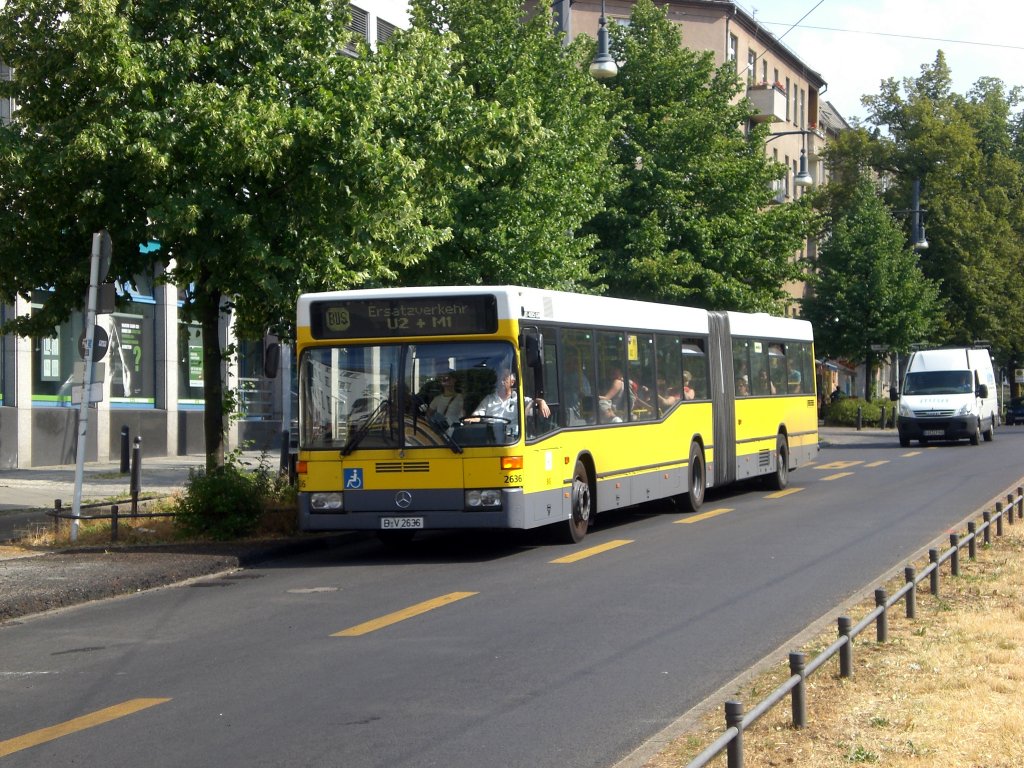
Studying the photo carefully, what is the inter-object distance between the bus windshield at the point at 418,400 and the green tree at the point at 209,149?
2013 millimetres

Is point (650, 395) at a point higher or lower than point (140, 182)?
lower

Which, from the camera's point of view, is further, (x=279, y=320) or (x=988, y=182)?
(x=988, y=182)

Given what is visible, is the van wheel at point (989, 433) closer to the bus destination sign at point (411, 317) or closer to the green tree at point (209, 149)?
the green tree at point (209, 149)

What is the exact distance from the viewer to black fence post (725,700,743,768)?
5438mm

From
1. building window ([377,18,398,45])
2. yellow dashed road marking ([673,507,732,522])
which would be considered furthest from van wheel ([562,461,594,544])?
building window ([377,18,398,45])

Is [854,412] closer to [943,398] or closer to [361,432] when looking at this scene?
[943,398]

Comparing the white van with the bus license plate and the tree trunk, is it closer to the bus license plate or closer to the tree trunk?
the tree trunk

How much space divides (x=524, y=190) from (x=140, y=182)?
9.77 meters

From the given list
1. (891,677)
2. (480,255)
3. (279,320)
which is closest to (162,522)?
(279,320)

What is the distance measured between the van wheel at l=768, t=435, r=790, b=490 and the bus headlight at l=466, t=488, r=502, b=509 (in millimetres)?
11174

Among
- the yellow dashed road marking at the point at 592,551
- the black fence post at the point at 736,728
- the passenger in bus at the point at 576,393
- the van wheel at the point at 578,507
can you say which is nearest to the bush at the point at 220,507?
the van wheel at the point at 578,507

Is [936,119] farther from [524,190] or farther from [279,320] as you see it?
[279,320]

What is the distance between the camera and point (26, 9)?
1697 centimetres

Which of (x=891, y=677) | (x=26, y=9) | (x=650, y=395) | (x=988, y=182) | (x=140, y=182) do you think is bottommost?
(x=891, y=677)
